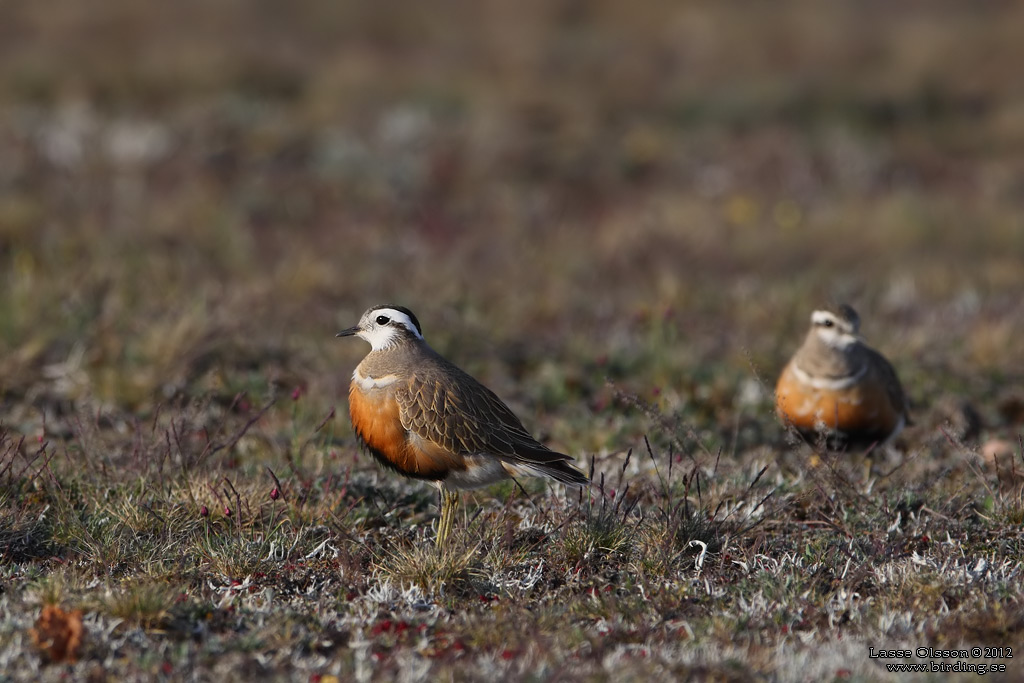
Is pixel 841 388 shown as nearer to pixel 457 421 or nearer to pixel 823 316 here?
pixel 823 316

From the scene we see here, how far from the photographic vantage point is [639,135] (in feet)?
57.9

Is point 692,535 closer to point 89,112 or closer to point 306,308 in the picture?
point 306,308

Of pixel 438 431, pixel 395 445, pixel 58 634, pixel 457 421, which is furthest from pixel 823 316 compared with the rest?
pixel 58 634

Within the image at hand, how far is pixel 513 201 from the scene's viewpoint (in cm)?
1509

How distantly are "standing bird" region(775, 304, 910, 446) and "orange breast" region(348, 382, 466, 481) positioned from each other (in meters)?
2.24

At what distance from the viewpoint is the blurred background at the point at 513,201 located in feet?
28.9

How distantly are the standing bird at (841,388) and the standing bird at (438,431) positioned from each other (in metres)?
1.87

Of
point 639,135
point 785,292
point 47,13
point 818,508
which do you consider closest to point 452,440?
point 818,508

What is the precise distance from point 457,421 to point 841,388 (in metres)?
2.58

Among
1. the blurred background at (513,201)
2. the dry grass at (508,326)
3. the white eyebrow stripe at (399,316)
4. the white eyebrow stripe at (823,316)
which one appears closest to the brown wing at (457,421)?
the white eyebrow stripe at (399,316)

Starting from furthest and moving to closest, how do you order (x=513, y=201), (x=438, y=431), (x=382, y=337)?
(x=513, y=201), (x=382, y=337), (x=438, y=431)

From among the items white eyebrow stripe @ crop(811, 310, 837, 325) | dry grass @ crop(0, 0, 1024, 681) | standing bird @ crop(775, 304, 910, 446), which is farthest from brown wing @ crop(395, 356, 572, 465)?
white eyebrow stripe @ crop(811, 310, 837, 325)

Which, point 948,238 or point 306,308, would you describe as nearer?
point 306,308

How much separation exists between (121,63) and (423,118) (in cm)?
575
